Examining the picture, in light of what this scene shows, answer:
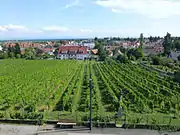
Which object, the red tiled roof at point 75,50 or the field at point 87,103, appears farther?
the red tiled roof at point 75,50

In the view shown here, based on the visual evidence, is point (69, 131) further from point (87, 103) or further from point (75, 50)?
point (75, 50)

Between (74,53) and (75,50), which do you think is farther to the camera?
(75,50)

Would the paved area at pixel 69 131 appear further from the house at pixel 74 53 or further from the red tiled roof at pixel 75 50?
the red tiled roof at pixel 75 50

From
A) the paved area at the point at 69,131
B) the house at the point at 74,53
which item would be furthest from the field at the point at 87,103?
the house at the point at 74,53

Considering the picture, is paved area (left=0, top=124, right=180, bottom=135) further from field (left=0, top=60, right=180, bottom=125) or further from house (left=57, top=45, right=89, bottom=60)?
house (left=57, top=45, right=89, bottom=60)

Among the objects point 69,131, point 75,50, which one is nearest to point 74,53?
point 75,50

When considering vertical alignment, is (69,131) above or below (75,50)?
below

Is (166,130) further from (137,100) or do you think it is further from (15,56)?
(15,56)

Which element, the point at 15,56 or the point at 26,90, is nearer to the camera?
the point at 26,90

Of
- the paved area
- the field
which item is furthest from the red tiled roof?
the paved area

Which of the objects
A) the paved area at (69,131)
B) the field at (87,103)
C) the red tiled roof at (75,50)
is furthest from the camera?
the red tiled roof at (75,50)

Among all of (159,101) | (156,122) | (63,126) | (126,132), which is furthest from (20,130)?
(159,101)
